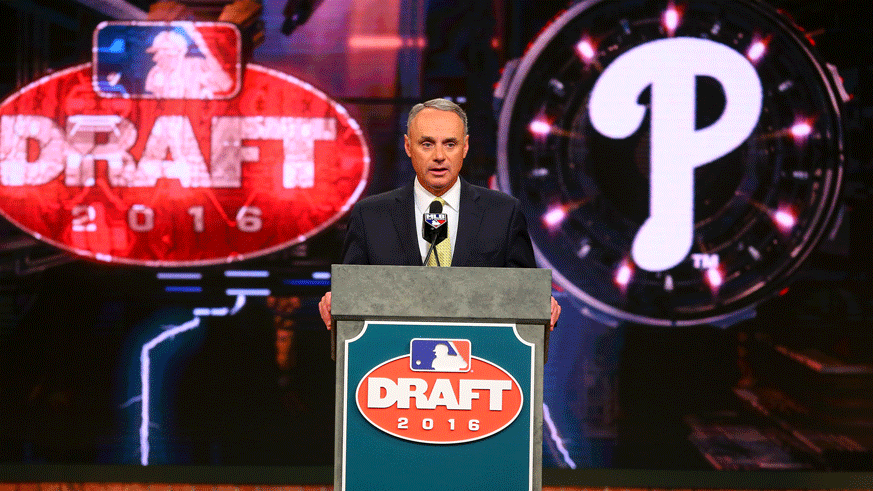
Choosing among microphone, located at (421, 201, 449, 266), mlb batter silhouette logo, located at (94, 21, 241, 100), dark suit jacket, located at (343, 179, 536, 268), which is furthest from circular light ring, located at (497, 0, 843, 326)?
Answer: microphone, located at (421, 201, 449, 266)

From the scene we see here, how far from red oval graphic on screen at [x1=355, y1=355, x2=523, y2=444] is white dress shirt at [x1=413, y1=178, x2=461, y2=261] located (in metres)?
0.36

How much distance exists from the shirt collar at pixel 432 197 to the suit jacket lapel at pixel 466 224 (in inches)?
0.5

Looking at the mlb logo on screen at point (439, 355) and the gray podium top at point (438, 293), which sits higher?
→ the gray podium top at point (438, 293)

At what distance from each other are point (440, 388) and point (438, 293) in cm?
18

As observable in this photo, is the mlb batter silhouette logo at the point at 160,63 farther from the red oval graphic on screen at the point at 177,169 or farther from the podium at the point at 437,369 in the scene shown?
the podium at the point at 437,369

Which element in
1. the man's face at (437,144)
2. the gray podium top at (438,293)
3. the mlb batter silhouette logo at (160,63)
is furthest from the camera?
the mlb batter silhouette logo at (160,63)

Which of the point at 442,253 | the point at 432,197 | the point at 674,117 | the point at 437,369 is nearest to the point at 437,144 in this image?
the point at 432,197

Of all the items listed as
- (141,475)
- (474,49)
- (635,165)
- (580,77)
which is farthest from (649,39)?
(141,475)

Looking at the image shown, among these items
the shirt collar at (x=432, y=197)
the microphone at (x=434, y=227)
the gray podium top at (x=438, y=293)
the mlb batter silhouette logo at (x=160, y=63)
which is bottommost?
the gray podium top at (x=438, y=293)

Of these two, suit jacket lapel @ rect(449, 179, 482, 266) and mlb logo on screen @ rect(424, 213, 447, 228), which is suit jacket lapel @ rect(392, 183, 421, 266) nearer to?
suit jacket lapel @ rect(449, 179, 482, 266)

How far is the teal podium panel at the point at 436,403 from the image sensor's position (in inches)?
55.3

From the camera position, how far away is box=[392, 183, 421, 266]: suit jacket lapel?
66.4 inches

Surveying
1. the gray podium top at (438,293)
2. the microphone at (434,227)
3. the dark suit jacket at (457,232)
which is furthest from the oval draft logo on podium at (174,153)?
the gray podium top at (438,293)

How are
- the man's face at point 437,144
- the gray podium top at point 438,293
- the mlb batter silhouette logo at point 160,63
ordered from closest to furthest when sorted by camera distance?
the gray podium top at point 438,293
the man's face at point 437,144
the mlb batter silhouette logo at point 160,63
